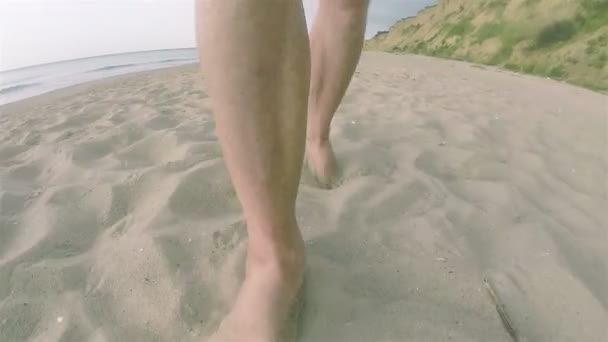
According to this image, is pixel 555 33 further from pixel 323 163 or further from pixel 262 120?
pixel 262 120

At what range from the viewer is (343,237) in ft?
3.89

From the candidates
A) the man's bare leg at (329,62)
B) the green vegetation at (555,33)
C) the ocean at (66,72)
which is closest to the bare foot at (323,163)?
the man's bare leg at (329,62)

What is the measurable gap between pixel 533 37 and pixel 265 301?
559cm

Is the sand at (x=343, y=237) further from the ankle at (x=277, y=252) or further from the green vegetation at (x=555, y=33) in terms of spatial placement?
the green vegetation at (x=555, y=33)

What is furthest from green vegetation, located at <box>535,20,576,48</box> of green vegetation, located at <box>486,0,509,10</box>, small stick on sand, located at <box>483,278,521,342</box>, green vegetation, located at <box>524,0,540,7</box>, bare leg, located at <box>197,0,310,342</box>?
bare leg, located at <box>197,0,310,342</box>

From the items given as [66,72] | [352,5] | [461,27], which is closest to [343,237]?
[352,5]

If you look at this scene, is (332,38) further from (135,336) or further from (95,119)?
(95,119)

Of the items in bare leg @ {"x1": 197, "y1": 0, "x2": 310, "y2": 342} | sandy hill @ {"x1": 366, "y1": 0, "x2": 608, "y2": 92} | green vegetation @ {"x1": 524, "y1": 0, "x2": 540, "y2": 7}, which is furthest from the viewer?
green vegetation @ {"x1": 524, "y1": 0, "x2": 540, "y2": 7}

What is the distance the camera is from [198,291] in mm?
986

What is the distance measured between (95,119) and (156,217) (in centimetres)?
171

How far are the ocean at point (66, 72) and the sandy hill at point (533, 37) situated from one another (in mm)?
4280

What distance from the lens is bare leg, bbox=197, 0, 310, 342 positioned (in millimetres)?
782

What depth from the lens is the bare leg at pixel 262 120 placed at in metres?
0.78

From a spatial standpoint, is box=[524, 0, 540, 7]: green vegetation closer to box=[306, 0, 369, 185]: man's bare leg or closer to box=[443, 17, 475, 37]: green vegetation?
box=[443, 17, 475, 37]: green vegetation
